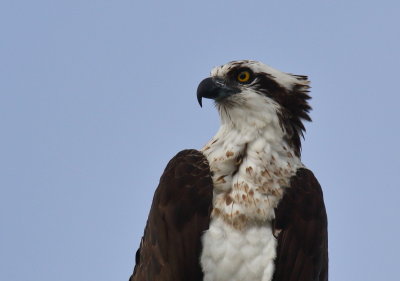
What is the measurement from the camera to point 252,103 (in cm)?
1017

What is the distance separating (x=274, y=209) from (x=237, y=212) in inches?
15.6

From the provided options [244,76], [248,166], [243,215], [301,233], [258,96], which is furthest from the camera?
[244,76]

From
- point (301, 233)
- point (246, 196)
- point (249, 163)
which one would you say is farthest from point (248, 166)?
point (301, 233)

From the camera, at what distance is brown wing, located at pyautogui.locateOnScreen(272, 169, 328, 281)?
920 cm

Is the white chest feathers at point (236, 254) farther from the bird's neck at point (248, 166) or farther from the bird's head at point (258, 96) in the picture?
the bird's head at point (258, 96)

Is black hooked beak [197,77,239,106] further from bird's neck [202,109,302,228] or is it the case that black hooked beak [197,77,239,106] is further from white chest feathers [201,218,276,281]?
white chest feathers [201,218,276,281]

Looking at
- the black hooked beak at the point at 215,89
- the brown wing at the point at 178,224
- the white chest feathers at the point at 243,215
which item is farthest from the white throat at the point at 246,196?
the black hooked beak at the point at 215,89

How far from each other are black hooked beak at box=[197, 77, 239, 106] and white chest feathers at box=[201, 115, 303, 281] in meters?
0.83

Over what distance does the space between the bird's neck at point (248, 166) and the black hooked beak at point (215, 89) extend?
21 centimetres

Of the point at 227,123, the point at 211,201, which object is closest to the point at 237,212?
the point at 211,201

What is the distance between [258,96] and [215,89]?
0.48 metres

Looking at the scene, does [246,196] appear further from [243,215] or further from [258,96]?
[258,96]

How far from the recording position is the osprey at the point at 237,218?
921 cm

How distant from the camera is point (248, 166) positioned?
957 centimetres
